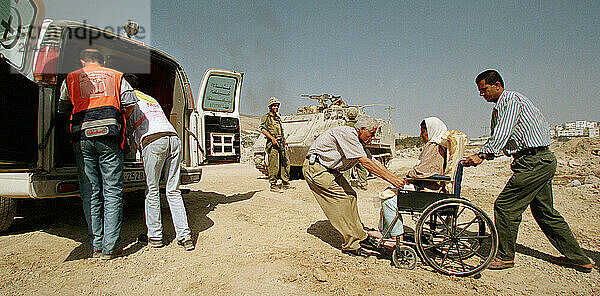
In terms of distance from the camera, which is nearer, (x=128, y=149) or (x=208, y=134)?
(x=128, y=149)

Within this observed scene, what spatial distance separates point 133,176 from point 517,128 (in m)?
3.98

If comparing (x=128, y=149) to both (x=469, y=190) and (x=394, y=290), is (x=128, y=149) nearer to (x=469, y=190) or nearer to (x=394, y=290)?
(x=394, y=290)

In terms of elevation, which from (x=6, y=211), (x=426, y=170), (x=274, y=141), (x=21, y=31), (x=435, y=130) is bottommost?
(x=6, y=211)

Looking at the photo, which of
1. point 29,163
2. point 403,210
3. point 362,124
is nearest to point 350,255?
point 403,210


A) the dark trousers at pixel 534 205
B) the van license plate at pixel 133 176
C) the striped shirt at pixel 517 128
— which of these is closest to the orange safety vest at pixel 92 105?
the van license plate at pixel 133 176

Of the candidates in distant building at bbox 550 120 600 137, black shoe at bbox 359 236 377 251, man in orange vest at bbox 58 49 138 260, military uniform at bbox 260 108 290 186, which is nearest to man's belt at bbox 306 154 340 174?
black shoe at bbox 359 236 377 251

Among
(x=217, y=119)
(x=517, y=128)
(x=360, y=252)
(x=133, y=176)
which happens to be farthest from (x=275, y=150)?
(x=517, y=128)

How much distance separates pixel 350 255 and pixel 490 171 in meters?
12.1

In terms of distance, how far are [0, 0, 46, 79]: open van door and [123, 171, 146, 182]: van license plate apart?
1.34 meters

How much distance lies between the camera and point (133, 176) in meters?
4.21

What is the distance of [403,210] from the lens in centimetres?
323

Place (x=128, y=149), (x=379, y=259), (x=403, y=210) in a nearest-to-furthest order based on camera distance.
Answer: (x=403, y=210)
(x=379, y=259)
(x=128, y=149)

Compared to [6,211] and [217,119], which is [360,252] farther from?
[6,211]

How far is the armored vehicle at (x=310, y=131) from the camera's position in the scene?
1002 centimetres
